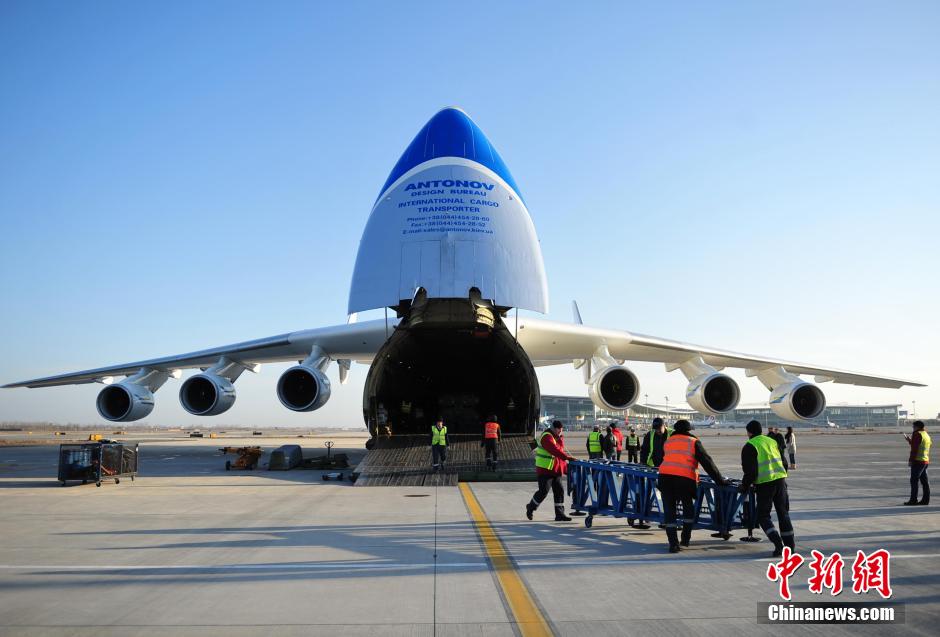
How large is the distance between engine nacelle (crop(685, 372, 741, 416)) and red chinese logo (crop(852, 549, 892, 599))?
11.6m

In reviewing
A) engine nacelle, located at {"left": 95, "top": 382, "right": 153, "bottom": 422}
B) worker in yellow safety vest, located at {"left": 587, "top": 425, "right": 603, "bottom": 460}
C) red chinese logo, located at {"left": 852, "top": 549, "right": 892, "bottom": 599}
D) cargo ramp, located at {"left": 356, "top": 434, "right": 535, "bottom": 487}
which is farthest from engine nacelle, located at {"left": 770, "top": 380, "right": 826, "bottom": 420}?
engine nacelle, located at {"left": 95, "top": 382, "right": 153, "bottom": 422}

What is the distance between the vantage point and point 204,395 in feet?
Result: 56.6

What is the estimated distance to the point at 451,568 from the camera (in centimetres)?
559

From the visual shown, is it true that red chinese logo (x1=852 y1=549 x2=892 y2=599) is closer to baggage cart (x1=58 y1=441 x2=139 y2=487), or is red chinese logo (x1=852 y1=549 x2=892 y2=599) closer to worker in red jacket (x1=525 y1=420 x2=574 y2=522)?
worker in red jacket (x1=525 y1=420 x2=574 y2=522)

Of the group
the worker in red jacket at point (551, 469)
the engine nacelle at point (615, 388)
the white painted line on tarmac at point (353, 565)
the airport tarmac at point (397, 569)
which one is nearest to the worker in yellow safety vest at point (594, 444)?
the engine nacelle at point (615, 388)

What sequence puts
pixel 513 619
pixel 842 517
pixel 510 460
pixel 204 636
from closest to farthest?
1. pixel 204 636
2. pixel 513 619
3. pixel 842 517
4. pixel 510 460

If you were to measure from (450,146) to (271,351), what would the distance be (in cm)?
764

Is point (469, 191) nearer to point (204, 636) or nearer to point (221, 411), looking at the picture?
point (221, 411)

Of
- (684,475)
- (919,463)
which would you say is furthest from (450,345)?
(684,475)

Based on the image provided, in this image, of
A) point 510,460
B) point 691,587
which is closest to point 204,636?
point 691,587

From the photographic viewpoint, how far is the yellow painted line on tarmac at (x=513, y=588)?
13.2 ft

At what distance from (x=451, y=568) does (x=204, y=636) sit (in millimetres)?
2237

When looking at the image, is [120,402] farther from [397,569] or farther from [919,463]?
[919,463]

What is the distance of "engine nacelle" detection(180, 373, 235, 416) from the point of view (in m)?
17.0
